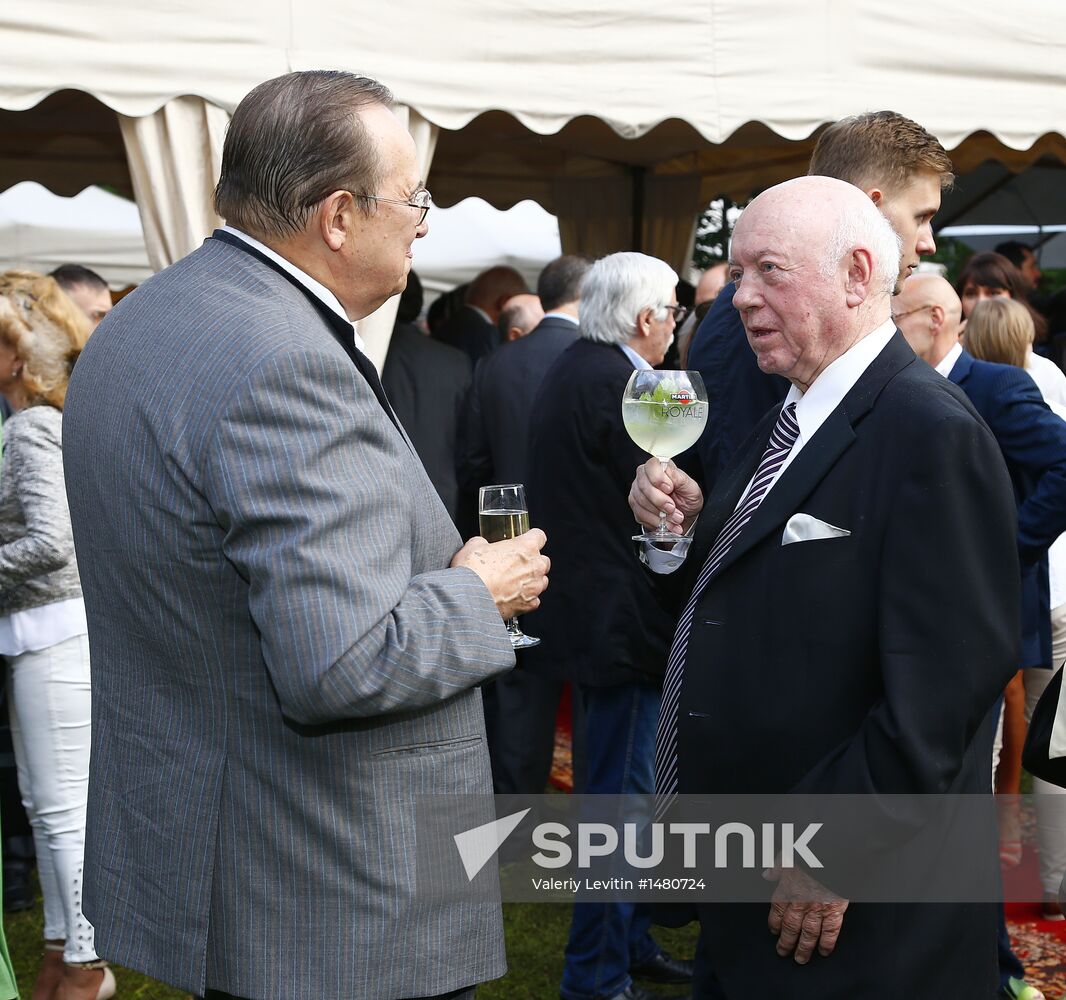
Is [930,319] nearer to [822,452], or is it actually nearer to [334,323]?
[822,452]

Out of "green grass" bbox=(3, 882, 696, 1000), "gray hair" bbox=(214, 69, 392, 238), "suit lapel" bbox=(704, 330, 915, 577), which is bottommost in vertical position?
"green grass" bbox=(3, 882, 696, 1000)

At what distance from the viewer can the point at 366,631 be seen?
1525 mm

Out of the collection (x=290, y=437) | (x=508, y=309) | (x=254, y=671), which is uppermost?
(x=290, y=437)

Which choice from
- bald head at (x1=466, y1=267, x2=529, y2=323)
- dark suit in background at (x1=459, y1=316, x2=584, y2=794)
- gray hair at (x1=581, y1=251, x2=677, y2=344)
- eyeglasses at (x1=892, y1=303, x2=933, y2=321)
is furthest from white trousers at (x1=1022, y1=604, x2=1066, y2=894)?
bald head at (x1=466, y1=267, x2=529, y2=323)

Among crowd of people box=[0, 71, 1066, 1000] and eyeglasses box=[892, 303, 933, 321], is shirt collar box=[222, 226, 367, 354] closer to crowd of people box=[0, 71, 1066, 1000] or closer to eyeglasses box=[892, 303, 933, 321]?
crowd of people box=[0, 71, 1066, 1000]

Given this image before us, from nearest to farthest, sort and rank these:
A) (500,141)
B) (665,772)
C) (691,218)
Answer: (665,772)
(500,141)
(691,218)

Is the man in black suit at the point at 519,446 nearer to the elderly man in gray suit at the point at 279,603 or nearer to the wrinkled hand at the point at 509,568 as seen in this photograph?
the wrinkled hand at the point at 509,568

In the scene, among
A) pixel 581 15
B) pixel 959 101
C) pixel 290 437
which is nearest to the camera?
pixel 290 437

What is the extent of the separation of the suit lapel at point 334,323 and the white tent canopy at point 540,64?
2.41 metres

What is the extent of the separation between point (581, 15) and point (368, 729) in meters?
3.33

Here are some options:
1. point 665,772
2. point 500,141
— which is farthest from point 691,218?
point 665,772

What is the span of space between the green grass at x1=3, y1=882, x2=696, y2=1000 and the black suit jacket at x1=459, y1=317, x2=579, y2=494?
66.8 inches

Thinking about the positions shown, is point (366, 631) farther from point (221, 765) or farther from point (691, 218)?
point (691, 218)

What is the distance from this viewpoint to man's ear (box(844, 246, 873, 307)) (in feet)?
6.33
